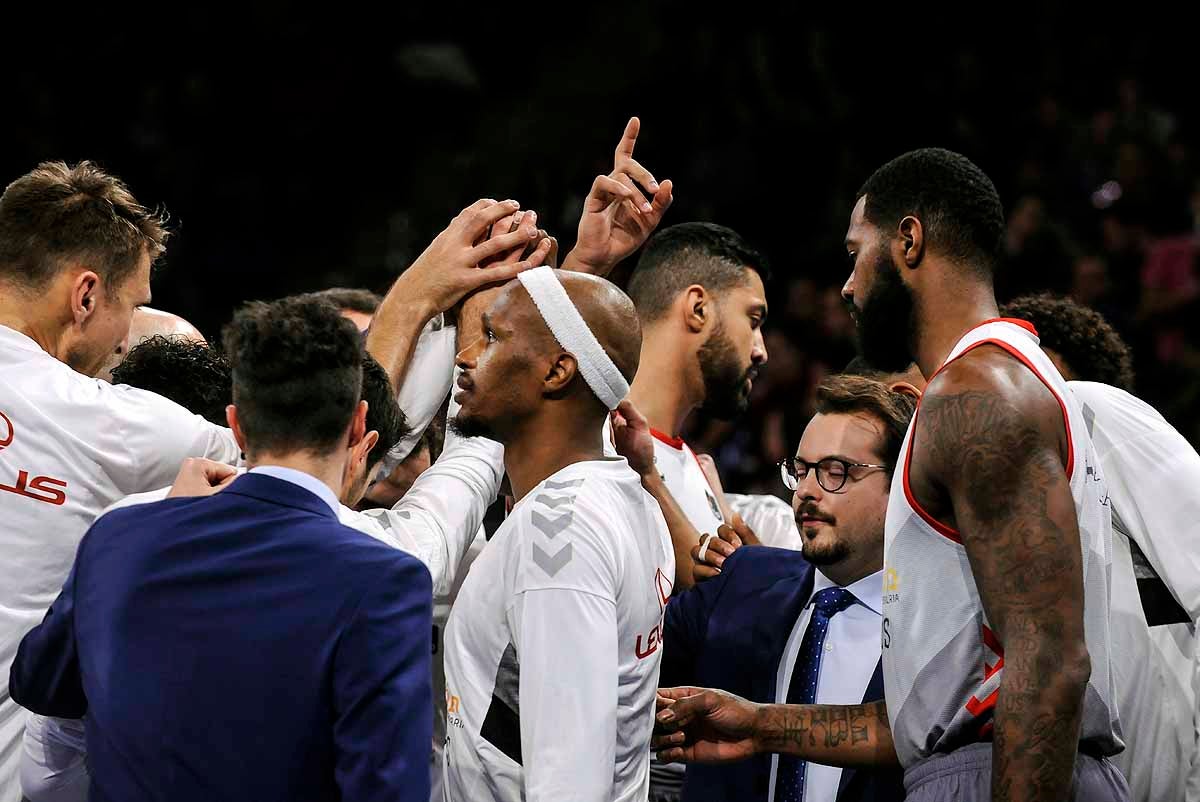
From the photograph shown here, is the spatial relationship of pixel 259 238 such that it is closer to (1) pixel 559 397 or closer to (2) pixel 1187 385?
(2) pixel 1187 385

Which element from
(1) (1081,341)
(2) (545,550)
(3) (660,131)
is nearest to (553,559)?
(2) (545,550)

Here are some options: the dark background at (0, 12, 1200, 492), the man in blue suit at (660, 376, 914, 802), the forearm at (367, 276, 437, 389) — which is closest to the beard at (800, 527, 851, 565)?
the man in blue suit at (660, 376, 914, 802)

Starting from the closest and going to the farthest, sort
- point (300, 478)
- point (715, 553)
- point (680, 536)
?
point (300, 478) → point (715, 553) → point (680, 536)

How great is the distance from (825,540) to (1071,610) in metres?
0.97

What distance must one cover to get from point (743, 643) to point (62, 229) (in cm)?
188

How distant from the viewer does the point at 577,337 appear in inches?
109

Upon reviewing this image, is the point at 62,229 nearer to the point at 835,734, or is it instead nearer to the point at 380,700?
the point at 380,700

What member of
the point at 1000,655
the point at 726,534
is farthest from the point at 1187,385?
the point at 1000,655

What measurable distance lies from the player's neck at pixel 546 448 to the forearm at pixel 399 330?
462 mm

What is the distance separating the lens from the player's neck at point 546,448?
278 cm

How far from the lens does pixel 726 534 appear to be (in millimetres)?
3646

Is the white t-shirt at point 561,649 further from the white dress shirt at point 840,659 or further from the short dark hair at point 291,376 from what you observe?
the white dress shirt at point 840,659

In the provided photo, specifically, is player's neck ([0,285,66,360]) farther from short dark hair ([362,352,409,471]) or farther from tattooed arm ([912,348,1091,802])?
tattooed arm ([912,348,1091,802])

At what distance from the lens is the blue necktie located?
3184 millimetres
